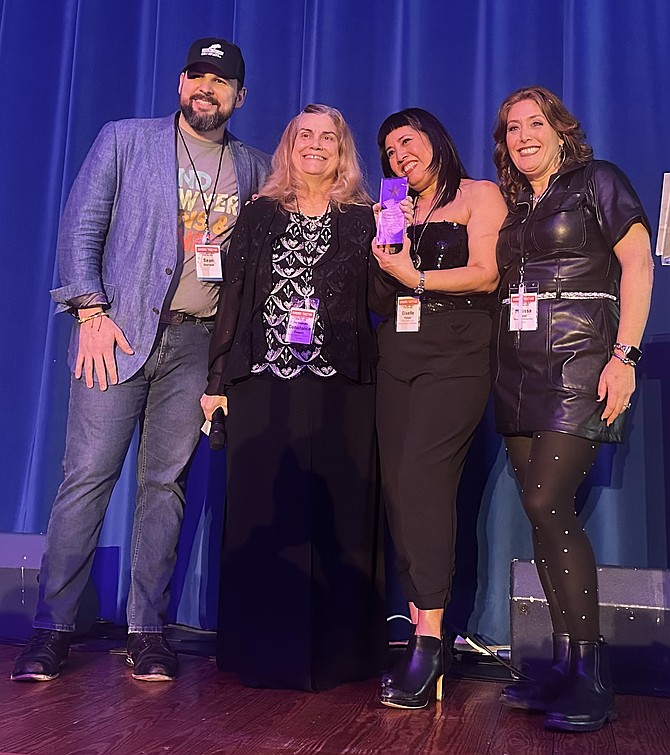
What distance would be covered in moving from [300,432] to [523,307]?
26.1 inches

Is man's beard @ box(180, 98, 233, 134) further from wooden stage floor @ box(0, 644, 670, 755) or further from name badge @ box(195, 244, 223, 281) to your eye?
wooden stage floor @ box(0, 644, 670, 755)

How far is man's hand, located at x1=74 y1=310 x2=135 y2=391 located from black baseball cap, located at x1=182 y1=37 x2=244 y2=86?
0.79 metres

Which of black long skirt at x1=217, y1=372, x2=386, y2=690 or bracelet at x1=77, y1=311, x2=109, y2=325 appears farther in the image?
bracelet at x1=77, y1=311, x2=109, y2=325

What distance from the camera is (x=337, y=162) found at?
2.33 metres

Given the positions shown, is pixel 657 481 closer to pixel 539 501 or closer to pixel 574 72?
pixel 539 501

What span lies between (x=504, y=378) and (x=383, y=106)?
137 centimetres

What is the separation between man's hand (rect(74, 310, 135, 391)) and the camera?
2.29 m

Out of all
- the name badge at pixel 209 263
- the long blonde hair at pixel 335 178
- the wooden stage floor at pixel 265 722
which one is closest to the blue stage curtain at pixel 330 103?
the long blonde hair at pixel 335 178

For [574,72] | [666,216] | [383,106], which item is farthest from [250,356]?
[574,72]

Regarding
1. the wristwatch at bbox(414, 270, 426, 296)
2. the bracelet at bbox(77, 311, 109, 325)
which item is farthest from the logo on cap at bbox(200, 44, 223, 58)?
the wristwatch at bbox(414, 270, 426, 296)

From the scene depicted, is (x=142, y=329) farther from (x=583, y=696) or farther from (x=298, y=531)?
(x=583, y=696)

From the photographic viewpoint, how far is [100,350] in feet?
7.49

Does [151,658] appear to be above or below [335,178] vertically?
below

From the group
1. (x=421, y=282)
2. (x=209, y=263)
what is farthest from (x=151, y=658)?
(x=421, y=282)
